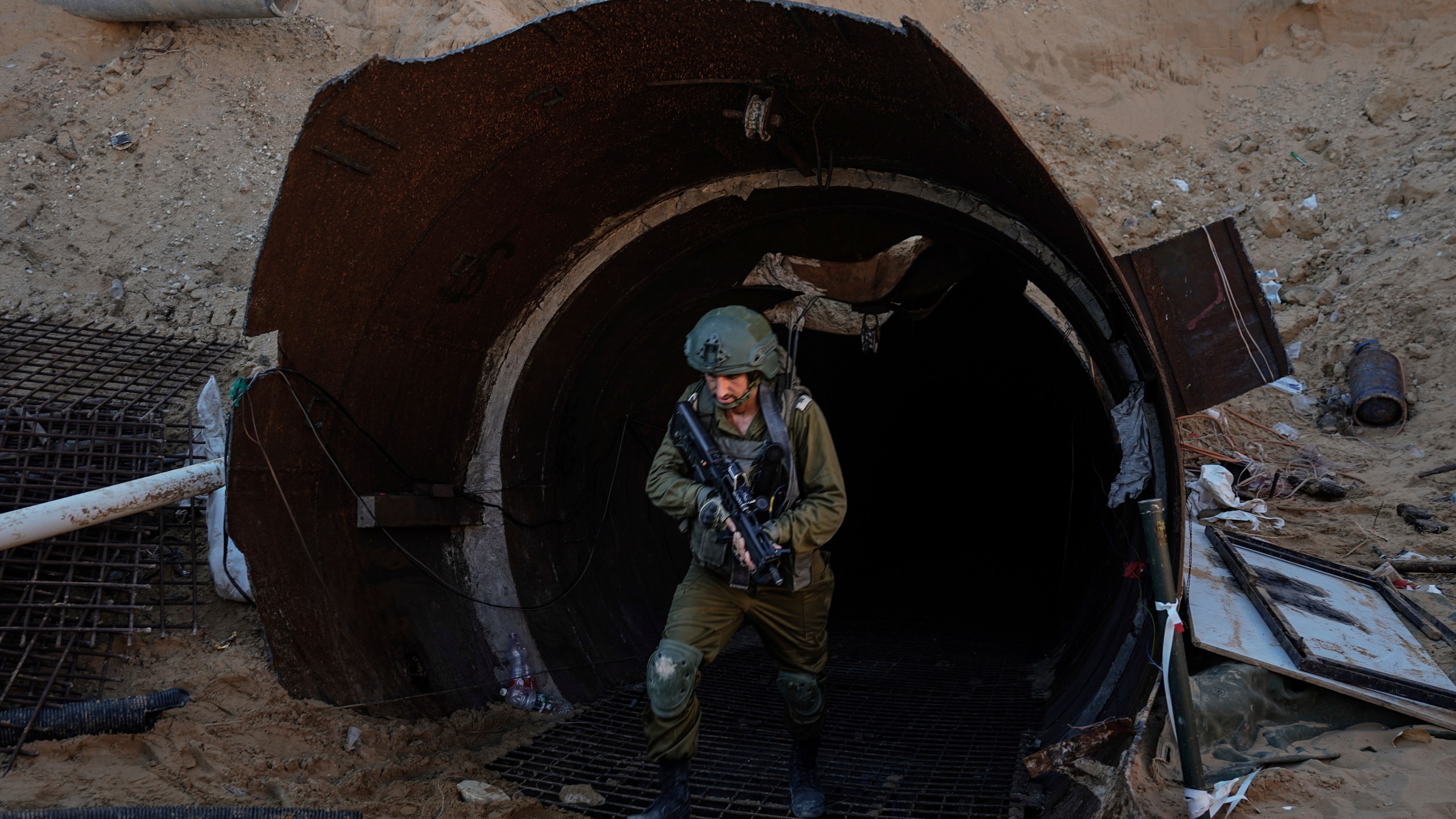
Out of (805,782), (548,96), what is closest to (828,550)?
(805,782)

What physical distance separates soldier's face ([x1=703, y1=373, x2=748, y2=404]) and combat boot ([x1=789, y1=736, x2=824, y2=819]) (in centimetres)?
151

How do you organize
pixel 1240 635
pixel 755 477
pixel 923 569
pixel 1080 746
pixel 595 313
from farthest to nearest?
pixel 923 569 < pixel 595 313 < pixel 1240 635 < pixel 755 477 < pixel 1080 746

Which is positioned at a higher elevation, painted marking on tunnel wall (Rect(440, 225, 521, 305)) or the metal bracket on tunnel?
painted marking on tunnel wall (Rect(440, 225, 521, 305))

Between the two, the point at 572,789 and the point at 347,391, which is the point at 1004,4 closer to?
the point at 347,391

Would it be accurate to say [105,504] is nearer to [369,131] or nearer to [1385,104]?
[369,131]

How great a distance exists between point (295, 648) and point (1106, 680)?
12.3 feet

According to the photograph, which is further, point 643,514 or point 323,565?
point 643,514

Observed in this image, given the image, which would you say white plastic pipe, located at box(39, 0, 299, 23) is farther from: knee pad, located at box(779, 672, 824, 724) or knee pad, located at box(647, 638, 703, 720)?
knee pad, located at box(779, 672, 824, 724)

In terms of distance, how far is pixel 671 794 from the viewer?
3750 millimetres

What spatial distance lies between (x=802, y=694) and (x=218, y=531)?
3108mm

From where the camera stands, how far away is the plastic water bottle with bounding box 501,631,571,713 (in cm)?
543

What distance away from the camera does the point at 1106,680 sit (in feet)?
14.5

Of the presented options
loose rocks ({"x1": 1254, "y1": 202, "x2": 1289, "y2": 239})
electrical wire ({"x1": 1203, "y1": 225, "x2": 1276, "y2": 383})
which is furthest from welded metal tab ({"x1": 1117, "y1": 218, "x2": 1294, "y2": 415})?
loose rocks ({"x1": 1254, "y1": 202, "x2": 1289, "y2": 239})

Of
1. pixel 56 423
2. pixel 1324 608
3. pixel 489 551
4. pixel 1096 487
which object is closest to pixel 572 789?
pixel 489 551
